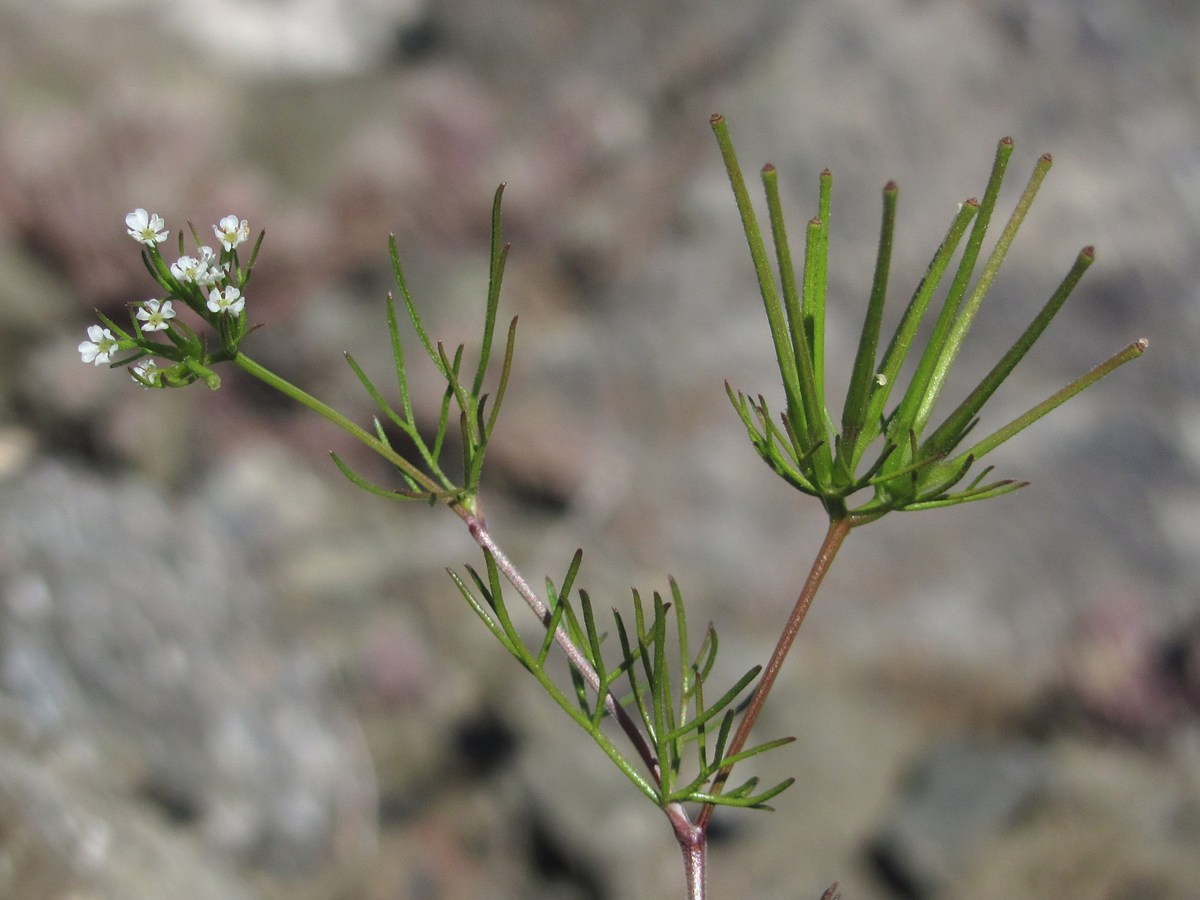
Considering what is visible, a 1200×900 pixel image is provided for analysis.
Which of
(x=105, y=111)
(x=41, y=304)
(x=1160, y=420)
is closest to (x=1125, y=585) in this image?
(x=1160, y=420)

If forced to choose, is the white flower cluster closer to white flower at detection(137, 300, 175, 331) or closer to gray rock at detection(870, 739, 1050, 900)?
white flower at detection(137, 300, 175, 331)

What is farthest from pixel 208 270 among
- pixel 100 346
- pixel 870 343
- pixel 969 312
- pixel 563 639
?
pixel 969 312

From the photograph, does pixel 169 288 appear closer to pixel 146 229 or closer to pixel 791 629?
pixel 146 229

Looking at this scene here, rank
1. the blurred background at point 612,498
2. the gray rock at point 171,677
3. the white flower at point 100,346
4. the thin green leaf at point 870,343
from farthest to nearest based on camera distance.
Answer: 1. the blurred background at point 612,498
2. the gray rock at point 171,677
3. the white flower at point 100,346
4. the thin green leaf at point 870,343

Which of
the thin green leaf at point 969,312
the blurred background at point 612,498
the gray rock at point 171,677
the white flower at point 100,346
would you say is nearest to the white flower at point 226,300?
the white flower at point 100,346

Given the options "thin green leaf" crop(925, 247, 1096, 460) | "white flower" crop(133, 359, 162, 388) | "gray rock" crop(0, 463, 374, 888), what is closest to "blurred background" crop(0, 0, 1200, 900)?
"gray rock" crop(0, 463, 374, 888)

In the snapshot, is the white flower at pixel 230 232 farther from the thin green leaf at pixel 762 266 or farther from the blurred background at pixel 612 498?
the blurred background at pixel 612 498
